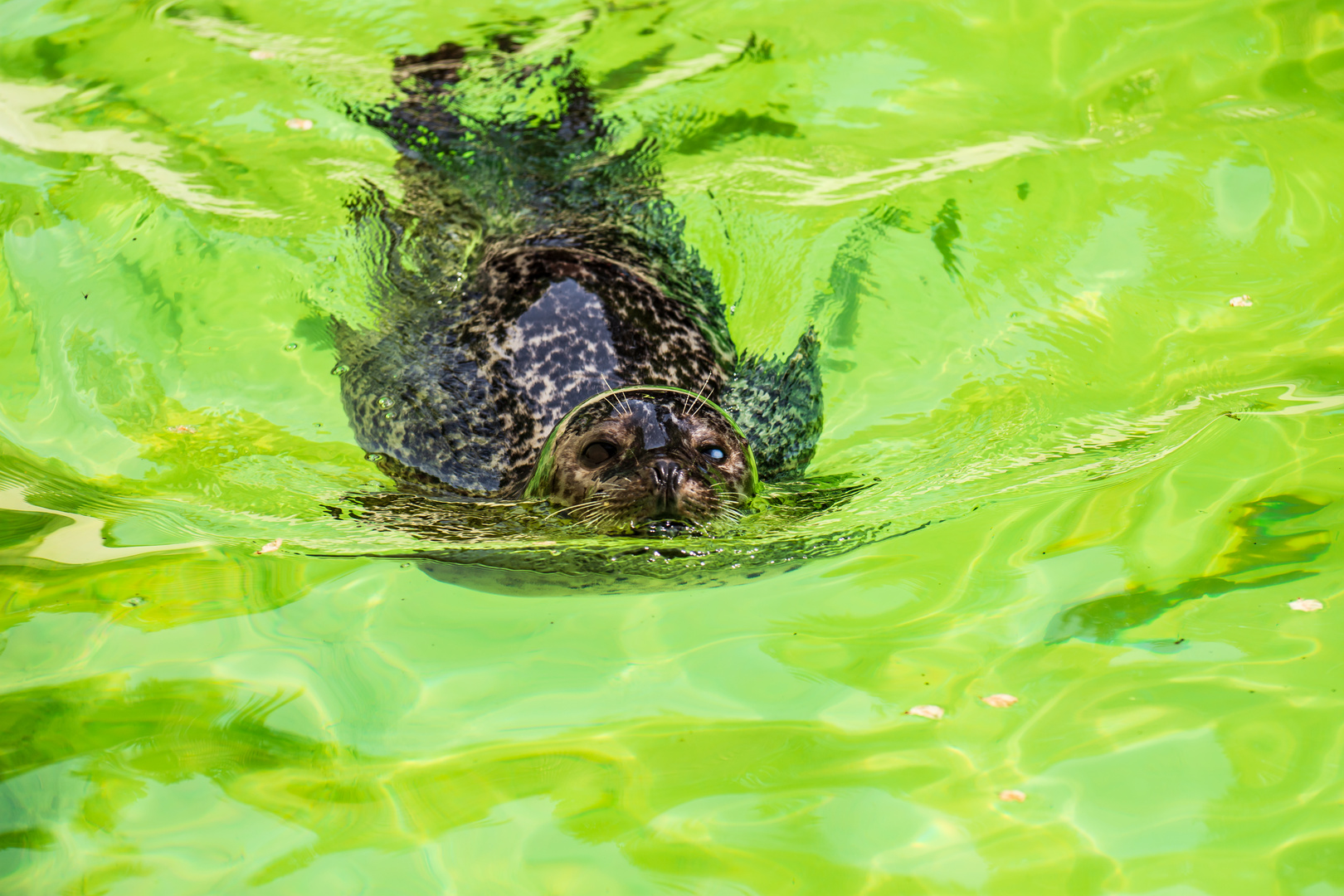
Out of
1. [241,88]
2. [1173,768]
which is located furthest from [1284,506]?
[241,88]

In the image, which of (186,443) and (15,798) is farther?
(186,443)

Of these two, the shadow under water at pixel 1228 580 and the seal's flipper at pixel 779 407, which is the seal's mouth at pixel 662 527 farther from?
the shadow under water at pixel 1228 580

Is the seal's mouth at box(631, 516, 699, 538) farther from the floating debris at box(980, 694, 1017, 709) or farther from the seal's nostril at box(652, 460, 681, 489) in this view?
the floating debris at box(980, 694, 1017, 709)

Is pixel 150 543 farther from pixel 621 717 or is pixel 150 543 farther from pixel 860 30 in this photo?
pixel 860 30

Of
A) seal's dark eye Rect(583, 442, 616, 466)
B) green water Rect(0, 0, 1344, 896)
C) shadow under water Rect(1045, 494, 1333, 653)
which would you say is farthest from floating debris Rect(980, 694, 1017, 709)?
seal's dark eye Rect(583, 442, 616, 466)

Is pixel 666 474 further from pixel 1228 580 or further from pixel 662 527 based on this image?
pixel 1228 580

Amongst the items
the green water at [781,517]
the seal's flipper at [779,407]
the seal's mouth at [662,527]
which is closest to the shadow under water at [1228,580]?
the green water at [781,517]
